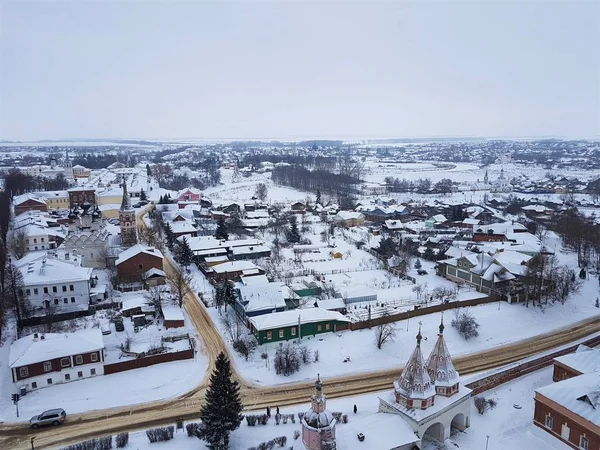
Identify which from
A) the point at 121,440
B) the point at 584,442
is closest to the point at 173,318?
the point at 121,440

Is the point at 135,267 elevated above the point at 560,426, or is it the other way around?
the point at 135,267

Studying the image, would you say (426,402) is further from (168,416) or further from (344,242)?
(344,242)

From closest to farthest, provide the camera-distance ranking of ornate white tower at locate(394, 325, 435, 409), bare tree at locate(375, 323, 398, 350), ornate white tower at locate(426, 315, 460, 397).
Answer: ornate white tower at locate(394, 325, 435, 409) < ornate white tower at locate(426, 315, 460, 397) < bare tree at locate(375, 323, 398, 350)

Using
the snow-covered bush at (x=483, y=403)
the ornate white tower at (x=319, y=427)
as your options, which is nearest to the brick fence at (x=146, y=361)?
the ornate white tower at (x=319, y=427)

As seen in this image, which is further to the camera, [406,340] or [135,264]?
[135,264]

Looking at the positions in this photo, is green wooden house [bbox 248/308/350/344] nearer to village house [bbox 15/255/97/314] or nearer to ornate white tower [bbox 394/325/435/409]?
ornate white tower [bbox 394/325/435/409]

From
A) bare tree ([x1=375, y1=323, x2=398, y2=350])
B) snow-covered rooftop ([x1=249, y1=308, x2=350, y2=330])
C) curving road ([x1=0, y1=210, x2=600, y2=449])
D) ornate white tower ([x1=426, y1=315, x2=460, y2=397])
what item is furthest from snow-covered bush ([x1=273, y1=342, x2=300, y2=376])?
ornate white tower ([x1=426, y1=315, x2=460, y2=397])

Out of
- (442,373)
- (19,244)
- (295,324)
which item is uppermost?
(19,244)

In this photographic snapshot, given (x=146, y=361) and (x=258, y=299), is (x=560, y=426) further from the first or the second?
(x=146, y=361)
